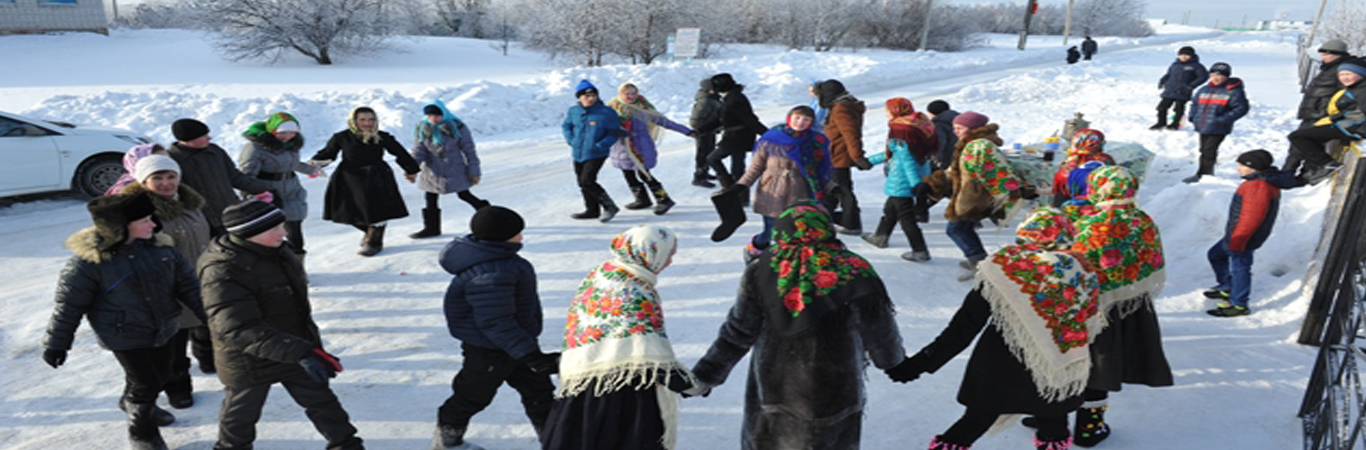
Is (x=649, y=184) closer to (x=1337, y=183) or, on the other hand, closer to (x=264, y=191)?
(x=264, y=191)

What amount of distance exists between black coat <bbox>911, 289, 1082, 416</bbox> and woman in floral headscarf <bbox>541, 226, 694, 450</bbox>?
1.14 meters

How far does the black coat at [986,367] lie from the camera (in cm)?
327

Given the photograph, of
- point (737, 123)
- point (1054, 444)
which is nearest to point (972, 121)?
point (737, 123)

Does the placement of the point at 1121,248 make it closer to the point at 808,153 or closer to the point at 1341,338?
the point at 1341,338

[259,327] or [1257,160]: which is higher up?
[1257,160]

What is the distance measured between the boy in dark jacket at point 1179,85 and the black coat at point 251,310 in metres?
13.1

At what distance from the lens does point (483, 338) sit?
3408 millimetres

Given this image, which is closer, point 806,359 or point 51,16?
point 806,359

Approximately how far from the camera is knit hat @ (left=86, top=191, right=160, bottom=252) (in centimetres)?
344

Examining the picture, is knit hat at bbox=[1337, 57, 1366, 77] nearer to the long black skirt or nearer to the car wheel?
the long black skirt

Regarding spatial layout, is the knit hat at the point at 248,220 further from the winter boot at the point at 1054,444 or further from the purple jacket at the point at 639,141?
the purple jacket at the point at 639,141

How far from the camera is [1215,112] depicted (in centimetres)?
948

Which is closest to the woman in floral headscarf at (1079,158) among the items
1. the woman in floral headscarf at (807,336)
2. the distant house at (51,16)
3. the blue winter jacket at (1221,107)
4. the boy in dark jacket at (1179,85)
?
the woman in floral headscarf at (807,336)

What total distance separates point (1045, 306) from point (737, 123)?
17.5 feet
